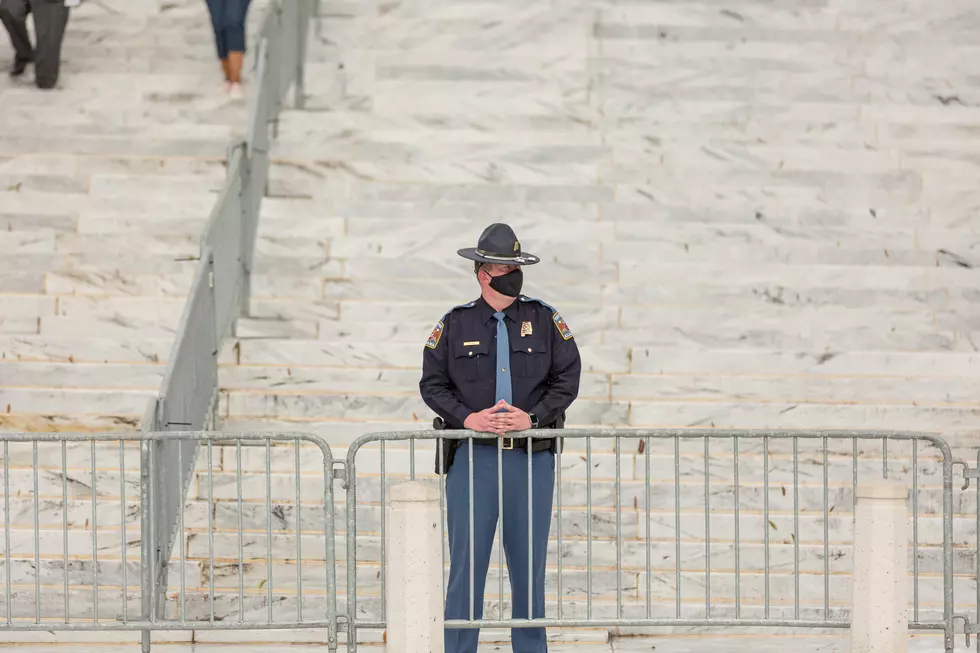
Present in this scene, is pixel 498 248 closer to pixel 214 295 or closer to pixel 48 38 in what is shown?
pixel 214 295

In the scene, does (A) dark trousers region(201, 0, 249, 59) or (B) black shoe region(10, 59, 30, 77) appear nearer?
(A) dark trousers region(201, 0, 249, 59)

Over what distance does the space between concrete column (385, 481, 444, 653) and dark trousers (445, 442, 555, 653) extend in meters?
0.46

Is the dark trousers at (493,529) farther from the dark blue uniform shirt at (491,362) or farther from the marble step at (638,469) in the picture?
the marble step at (638,469)

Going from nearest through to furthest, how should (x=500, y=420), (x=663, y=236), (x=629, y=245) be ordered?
1. (x=500, y=420)
2. (x=629, y=245)
3. (x=663, y=236)

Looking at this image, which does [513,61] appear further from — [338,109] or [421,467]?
[421,467]

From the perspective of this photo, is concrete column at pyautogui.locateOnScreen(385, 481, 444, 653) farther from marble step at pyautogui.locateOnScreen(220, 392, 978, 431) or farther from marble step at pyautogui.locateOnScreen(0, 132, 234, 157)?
marble step at pyautogui.locateOnScreen(0, 132, 234, 157)

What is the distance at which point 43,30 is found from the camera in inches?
567

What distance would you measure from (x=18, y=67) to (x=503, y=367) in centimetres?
923

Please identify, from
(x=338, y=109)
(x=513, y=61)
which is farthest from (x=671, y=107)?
(x=338, y=109)

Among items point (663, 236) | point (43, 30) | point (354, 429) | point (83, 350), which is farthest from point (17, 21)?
point (354, 429)

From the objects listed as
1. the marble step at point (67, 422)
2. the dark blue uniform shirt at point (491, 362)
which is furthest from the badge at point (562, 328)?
the marble step at point (67, 422)

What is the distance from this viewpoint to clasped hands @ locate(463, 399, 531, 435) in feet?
23.0

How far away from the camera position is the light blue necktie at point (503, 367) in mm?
7191

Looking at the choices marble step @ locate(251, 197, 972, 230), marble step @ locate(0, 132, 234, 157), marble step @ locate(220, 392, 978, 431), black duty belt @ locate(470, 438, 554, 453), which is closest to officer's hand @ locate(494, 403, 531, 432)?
black duty belt @ locate(470, 438, 554, 453)
